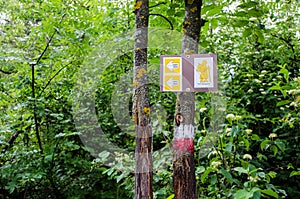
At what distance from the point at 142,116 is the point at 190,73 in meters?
0.26

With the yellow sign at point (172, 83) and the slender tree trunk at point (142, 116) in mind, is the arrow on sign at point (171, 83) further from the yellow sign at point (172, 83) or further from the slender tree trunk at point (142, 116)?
the slender tree trunk at point (142, 116)

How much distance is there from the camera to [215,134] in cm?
180

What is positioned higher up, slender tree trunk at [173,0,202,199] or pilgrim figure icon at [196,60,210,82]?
pilgrim figure icon at [196,60,210,82]

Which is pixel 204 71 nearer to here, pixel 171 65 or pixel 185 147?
pixel 171 65

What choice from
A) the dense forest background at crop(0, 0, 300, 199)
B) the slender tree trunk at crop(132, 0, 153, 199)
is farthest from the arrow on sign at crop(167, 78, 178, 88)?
the dense forest background at crop(0, 0, 300, 199)

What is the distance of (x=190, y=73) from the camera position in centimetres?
121

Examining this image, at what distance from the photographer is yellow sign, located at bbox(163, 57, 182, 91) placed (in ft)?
3.97

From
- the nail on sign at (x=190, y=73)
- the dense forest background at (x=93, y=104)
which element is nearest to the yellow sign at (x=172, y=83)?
the nail on sign at (x=190, y=73)

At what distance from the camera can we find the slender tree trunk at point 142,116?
123 centimetres

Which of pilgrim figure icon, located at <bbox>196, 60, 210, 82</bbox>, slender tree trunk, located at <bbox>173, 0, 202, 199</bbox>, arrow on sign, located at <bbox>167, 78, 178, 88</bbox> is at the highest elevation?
pilgrim figure icon, located at <bbox>196, 60, 210, 82</bbox>

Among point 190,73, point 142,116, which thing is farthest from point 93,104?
point 190,73

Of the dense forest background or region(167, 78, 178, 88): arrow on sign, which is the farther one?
the dense forest background

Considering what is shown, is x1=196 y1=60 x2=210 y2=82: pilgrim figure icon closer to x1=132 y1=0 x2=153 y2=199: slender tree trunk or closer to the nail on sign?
the nail on sign

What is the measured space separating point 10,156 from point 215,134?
147 centimetres
